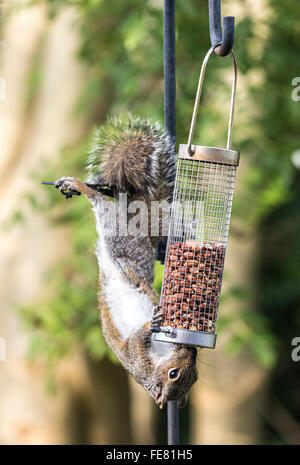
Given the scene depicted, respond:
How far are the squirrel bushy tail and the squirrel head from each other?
0.41 meters

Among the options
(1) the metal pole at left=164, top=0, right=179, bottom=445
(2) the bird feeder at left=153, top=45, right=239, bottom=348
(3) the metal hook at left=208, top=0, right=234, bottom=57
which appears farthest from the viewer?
(1) the metal pole at left=164, top=0, right=179, bottom=445

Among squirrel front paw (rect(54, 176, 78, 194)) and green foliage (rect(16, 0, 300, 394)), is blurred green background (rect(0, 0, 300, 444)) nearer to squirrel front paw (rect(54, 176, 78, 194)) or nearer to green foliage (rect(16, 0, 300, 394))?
green foliage (rect(16, 0, 300, 394))

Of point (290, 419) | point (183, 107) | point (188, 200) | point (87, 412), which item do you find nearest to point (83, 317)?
point (87, 412)

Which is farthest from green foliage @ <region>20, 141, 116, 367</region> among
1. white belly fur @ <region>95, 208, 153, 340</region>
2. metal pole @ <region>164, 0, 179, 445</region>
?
metal pole @ <region>164, 0, 179, 445</region>

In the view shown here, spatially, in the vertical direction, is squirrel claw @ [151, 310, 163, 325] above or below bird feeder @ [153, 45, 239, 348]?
below

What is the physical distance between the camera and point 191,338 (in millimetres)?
1199

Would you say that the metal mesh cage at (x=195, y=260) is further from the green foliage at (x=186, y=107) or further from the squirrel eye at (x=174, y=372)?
the green foliage at (x=186, y=107)

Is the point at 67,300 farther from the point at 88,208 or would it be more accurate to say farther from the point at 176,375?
the point at 176,375

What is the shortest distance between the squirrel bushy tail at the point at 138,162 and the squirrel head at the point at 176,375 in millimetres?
411

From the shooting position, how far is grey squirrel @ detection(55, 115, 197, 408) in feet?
4.87

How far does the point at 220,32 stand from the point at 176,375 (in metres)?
0.83

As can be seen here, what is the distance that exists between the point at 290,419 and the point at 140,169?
13.4 ft

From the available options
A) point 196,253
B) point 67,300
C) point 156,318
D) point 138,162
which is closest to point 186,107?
point 67,300

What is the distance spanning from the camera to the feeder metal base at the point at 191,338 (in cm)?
119
